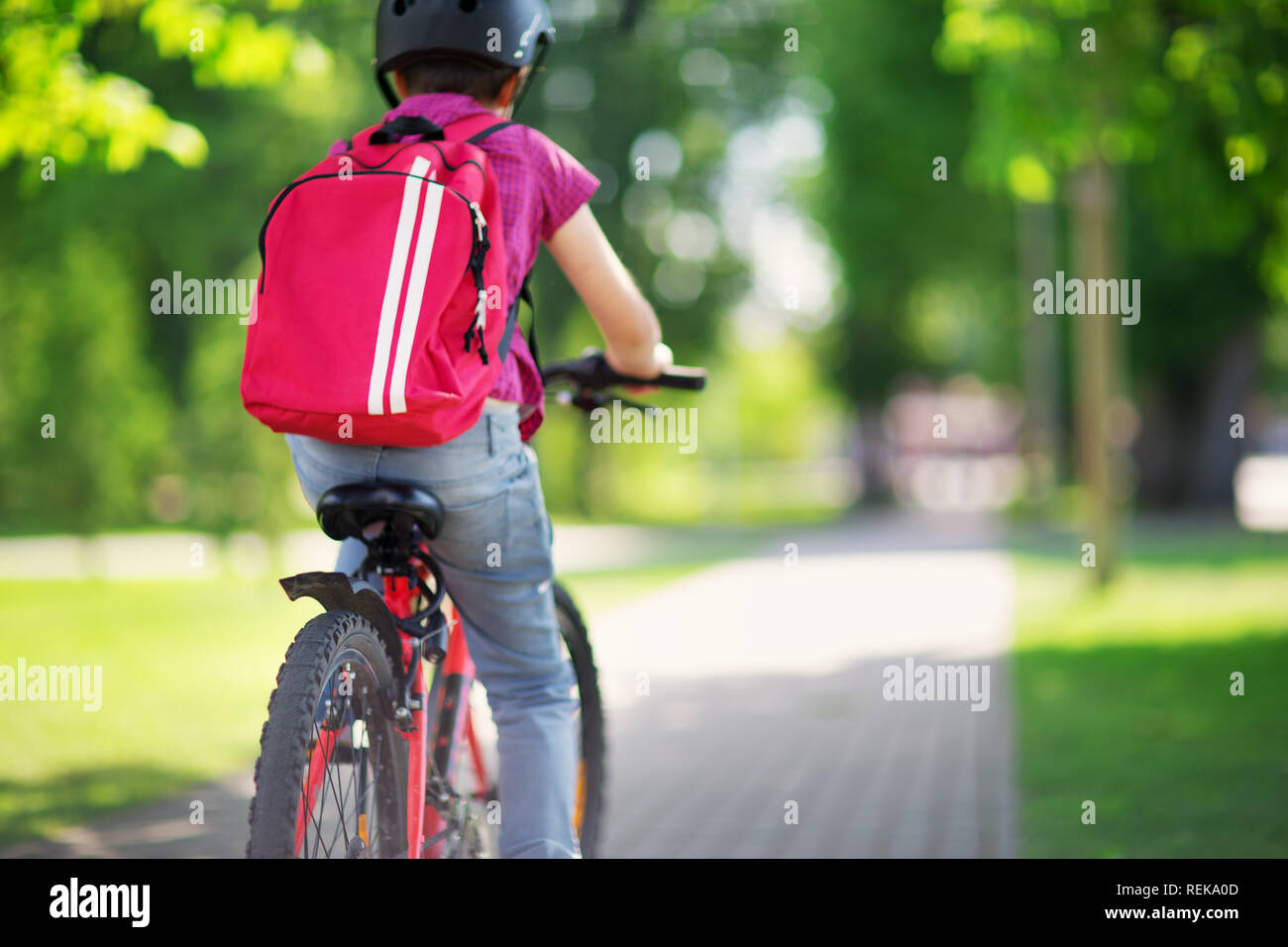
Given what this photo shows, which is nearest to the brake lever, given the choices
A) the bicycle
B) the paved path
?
the bicycle

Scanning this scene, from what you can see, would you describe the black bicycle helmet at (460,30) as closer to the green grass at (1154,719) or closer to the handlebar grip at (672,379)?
the handlebar grip at (672,379)

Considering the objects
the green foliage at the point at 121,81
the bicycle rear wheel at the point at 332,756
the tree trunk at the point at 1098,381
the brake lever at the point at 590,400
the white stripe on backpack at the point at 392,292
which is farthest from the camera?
the tree trunk at the point at 1098,381

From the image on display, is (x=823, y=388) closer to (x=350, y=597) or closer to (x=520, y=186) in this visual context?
(x=520, y=186)

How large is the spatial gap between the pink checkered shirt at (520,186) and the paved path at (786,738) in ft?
7.64

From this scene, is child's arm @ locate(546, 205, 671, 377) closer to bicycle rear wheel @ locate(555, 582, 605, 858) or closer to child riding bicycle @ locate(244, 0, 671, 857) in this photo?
child riding bicycle @ locate(244, 0, 671, 857)

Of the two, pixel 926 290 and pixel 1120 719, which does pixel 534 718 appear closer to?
pixel 1120 719

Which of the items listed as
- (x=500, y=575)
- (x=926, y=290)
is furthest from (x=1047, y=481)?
(x=500, y=575)

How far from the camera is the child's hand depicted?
3.25m

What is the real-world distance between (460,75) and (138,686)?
20.7 ft

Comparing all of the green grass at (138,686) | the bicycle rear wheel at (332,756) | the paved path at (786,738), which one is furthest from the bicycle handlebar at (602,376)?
the green grass at (138,686)

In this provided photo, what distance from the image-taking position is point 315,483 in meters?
2.81

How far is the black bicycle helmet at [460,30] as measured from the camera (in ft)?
9.32

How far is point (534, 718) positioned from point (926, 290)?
100 feet

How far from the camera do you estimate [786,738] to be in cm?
691
